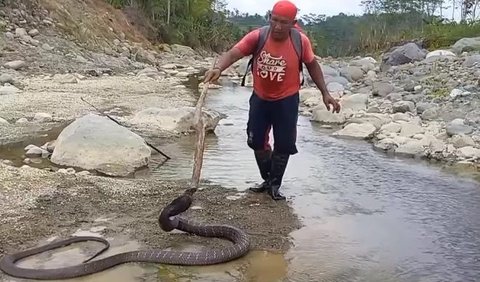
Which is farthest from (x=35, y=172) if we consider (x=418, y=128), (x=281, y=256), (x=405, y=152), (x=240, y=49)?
(x=418, y=128)

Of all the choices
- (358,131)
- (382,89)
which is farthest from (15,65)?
(358,131)

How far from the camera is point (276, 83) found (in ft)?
20.2

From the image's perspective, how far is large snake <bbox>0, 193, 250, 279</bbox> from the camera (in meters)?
4.42

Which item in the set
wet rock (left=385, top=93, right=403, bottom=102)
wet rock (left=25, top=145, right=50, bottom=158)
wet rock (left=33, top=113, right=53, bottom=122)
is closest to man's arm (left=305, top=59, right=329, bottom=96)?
wet rock (left=25, top=145, right=50, bottom=158)

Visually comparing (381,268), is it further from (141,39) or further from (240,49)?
(141,39)

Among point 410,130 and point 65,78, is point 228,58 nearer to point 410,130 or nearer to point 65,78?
point 410,130

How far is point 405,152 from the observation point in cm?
966

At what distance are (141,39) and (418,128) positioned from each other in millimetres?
27137

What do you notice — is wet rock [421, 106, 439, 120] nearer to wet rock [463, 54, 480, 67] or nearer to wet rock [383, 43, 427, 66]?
wet rock [463, 54, 480, 67]

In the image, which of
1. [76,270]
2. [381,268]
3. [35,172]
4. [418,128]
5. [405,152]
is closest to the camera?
[76,270]

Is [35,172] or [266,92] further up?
[266,92]

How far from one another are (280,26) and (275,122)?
0.99 metres

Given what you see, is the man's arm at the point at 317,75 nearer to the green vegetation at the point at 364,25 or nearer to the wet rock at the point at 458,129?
the wet rock at the point at 458,129

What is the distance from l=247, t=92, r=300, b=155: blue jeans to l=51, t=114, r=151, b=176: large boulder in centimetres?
186
